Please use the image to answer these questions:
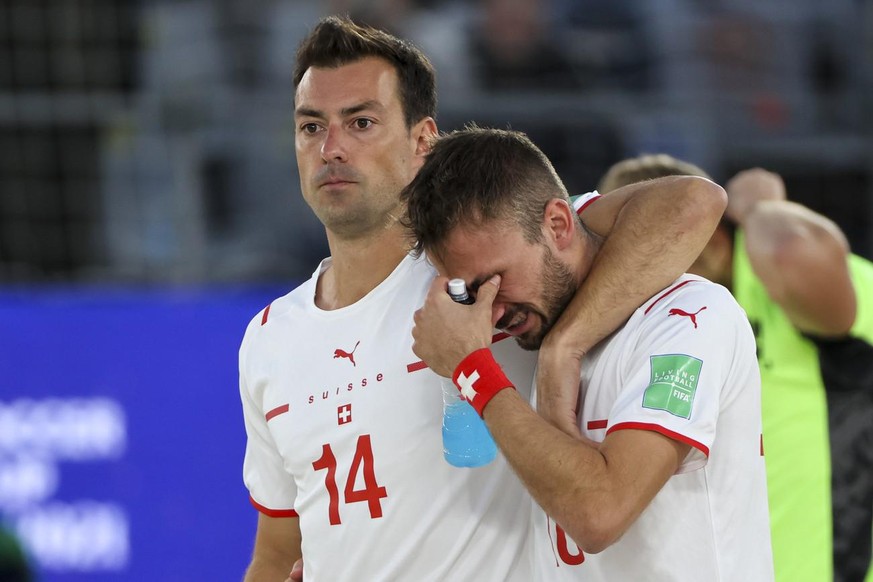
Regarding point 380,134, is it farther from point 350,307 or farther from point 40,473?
point 40,473

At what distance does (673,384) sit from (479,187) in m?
0.58

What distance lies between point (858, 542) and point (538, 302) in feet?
5.98

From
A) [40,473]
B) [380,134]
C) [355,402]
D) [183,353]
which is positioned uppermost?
[380,134]

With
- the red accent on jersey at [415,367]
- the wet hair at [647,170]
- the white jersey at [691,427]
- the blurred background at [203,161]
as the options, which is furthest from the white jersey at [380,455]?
the blurred background at [203,161]

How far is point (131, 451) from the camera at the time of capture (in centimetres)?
652

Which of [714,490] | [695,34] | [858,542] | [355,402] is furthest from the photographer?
[695,34]

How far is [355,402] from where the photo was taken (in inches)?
122

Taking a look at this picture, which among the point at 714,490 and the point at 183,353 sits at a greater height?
the point at 714,490

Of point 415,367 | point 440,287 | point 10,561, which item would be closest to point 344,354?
point 415,367

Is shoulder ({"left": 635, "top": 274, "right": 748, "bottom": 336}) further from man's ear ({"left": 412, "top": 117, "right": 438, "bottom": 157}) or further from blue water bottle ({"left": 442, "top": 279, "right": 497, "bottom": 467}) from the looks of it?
man's ear ({"left": 412, "top": 117, "right": 438, "bottom": 157})

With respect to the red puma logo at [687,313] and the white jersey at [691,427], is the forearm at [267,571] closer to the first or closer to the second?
the white jersey at [691,427]

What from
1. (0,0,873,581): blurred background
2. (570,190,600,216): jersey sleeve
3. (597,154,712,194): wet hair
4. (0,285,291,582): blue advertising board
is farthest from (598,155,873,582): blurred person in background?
(0,285,291,582): blue advertising board

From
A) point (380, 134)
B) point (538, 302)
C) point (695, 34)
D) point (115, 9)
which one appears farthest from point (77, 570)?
point (695, 34)

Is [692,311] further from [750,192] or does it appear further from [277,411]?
[750,192]
